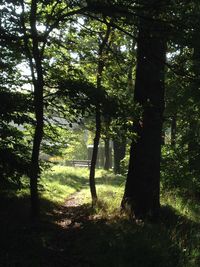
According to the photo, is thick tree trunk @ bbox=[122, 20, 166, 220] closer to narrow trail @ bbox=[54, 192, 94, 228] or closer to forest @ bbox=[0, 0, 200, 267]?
forest @ bbox=[0, 0, 200, 267]

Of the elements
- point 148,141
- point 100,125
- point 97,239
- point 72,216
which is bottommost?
point 72,216

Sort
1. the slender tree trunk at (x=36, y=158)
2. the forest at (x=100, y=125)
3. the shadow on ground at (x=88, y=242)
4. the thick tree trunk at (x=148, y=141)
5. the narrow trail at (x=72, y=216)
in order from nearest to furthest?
1. the shadow on ground at (x=88, y=242)
2. the forest at (x=100, y=125)
3. the slender tree trunk at (x=36, y=158)
4. the narrow trail at (x=72, y=216)
5. the thick tree trunk at (x=148, y=141)

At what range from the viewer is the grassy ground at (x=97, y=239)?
6.57 meters

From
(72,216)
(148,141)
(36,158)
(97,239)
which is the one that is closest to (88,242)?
(97,239)

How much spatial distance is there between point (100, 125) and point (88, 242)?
585cm

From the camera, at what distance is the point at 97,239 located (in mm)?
7531

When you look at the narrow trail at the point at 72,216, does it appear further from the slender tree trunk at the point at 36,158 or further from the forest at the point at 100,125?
the slender tree trunk at the point at 36,158

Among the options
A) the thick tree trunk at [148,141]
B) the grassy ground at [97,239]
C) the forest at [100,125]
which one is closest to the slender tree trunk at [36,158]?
the forest at [100,125]

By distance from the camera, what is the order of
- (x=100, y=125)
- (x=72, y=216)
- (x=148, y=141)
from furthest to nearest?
(x=100, y=125)
(x=72, y=216)
(x=148, y=141)

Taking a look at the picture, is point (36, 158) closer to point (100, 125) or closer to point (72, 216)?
point (72, 216)

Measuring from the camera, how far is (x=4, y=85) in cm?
1062

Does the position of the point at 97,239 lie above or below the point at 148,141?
below

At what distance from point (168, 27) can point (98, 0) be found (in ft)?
5.14

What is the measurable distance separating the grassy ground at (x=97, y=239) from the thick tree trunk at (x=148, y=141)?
0.58 meters
